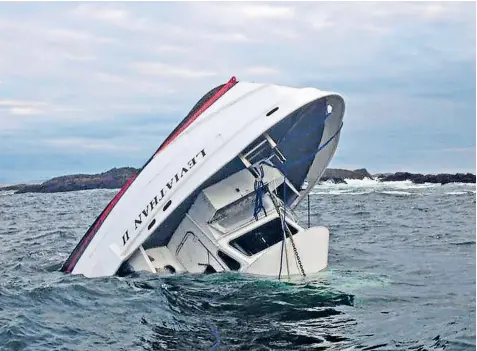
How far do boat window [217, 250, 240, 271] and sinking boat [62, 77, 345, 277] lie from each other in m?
0.02

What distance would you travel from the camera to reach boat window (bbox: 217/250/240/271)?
33.8ft

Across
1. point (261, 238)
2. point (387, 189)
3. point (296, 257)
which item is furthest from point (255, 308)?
point (387, 189)

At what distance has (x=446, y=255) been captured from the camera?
1241cm

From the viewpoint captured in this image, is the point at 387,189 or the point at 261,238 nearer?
the point at 261,238

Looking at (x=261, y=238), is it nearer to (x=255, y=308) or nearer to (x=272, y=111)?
(x=272, y=111)

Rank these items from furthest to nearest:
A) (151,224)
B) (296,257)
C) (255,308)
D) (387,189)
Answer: (387,189) < (151,224) < (296,257) < (255,308)

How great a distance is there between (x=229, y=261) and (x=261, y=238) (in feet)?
3.27

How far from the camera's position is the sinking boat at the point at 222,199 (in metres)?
9.61

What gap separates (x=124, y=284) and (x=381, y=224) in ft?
40.1

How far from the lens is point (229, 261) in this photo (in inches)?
409

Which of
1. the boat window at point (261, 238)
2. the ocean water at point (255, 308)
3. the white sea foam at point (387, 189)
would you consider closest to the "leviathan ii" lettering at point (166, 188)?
the ocean water at point (255, 308)

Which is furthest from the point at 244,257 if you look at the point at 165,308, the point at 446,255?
the point at 446,255

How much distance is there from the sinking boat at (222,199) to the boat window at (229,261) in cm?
2

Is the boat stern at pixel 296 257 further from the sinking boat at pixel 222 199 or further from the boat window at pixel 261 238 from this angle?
the boat window at pixel 261 238
